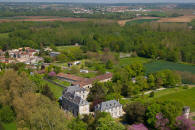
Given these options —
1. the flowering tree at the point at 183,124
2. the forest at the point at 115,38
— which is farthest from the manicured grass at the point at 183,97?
the forest at the point at 115,38

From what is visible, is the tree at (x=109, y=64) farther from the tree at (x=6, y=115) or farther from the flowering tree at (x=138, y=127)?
the tree at (x=6, y=115)

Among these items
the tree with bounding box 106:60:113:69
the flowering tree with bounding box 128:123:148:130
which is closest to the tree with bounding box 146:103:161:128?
the flowering tree with bounding box 128:123:148:130

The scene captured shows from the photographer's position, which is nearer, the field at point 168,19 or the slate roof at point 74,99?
the slate roof at point 74,99

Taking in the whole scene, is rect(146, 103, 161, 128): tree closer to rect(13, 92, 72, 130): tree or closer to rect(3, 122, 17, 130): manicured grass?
rect(13, 92, 72, 130): tree

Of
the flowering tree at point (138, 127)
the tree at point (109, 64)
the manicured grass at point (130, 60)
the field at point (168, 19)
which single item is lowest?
the manicured grass at point (130, 60)

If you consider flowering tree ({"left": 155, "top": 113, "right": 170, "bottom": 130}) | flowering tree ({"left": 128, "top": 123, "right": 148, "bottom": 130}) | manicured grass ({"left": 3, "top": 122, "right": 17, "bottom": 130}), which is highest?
flowering tree ({"left": 155, "top": 113, "right": 170, "bottom": 130})

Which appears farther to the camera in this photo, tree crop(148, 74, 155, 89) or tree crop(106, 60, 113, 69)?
tree crop(106, 60, 113, 69)
